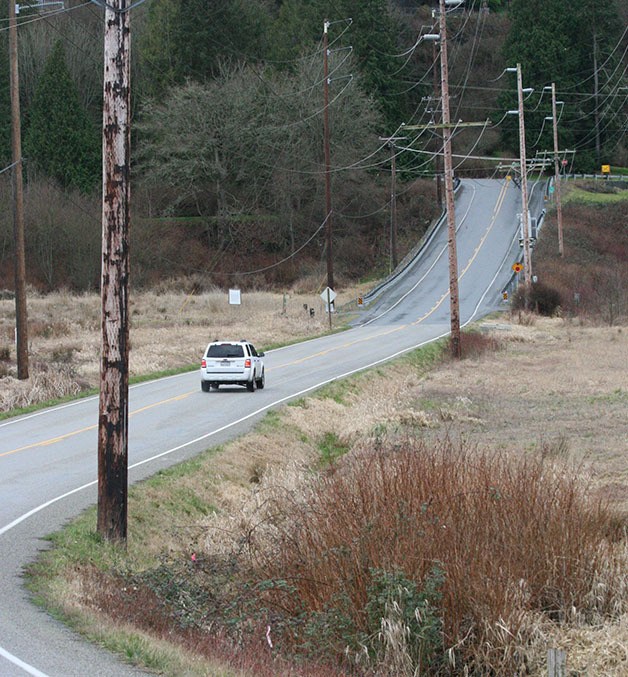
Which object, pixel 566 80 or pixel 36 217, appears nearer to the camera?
pixel 36 217

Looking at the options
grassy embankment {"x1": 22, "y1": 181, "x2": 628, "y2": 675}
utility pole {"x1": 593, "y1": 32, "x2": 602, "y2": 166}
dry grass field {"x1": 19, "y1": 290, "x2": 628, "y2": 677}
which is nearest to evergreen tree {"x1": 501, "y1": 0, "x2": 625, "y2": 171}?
utility pole {"x1": 593, "y1": 32, "x2": 602, "y2": 166}

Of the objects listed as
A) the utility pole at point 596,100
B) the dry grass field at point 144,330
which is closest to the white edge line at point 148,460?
the dry grass field at point 144,330

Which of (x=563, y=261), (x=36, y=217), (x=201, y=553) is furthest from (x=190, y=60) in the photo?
(x=201, y=553)

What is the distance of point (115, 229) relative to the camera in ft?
41.4

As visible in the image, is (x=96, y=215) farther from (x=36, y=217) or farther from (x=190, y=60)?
(x=190, y=60)

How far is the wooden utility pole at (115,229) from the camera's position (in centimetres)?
1252

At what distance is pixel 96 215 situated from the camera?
76.3 metres

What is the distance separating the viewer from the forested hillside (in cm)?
8094

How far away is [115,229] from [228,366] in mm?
18386

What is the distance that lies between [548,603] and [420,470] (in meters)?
1.99

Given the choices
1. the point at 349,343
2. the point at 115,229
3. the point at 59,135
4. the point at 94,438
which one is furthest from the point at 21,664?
the point at 59,135

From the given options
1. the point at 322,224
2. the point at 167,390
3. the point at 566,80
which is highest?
the point at 566,80

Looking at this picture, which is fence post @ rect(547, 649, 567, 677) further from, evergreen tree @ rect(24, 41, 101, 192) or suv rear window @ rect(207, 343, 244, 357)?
evergreen tree @ rect(24, 41, 101, 192)

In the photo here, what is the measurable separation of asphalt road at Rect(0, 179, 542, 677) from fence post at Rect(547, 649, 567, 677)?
3285mm
